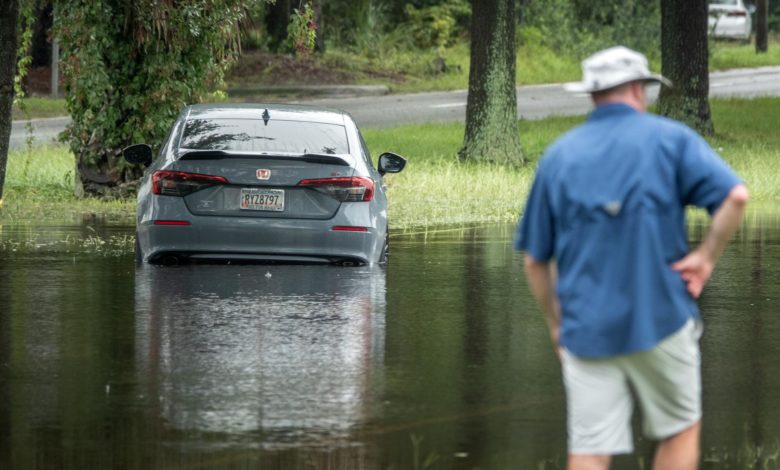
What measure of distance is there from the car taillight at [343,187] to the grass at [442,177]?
5314mm

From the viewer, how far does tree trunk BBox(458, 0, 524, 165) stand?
1065 inches

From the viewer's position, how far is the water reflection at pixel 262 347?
7.55 meters

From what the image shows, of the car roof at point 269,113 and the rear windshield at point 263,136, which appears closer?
the rear windshield at point 263,136

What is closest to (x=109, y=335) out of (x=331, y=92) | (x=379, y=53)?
(x=331, y=92)

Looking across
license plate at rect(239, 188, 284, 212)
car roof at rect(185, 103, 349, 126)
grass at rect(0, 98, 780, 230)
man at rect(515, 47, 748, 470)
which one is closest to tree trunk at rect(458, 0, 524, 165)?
grass at rect(0, 98, 780, 230)

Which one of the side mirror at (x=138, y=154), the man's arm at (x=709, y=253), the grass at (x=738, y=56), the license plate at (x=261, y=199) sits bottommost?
the license plate at (x=261, y=199)

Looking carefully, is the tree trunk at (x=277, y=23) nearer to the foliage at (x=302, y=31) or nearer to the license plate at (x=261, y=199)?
the foliage at (x=302, y=31)

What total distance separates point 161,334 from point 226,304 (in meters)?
1.32

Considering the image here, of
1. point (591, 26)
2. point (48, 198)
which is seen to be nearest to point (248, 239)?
point (48, 198)

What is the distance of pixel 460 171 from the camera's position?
24.7 meters

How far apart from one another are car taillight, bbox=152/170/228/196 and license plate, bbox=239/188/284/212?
0.19m

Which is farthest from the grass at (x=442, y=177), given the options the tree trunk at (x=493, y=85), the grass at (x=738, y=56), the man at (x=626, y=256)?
the grass at (x=738, y=56)

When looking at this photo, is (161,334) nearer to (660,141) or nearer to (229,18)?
(660,141)

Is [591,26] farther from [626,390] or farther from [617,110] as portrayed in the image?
[626,390]
